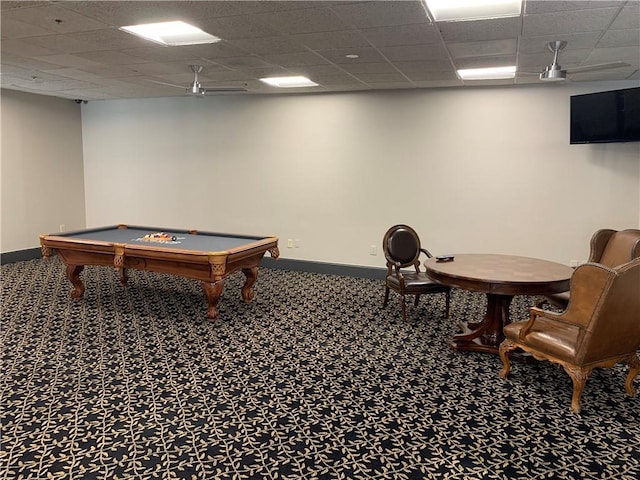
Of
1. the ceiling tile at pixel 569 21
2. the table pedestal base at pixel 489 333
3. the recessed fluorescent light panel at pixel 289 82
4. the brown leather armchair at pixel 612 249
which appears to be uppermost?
the recessed fluorescent light panel at pixel 289 82

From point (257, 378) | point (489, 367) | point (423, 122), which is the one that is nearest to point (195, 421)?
point (257, 378)

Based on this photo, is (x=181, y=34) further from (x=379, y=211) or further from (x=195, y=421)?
(x=379, y=211)

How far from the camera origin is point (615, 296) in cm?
293

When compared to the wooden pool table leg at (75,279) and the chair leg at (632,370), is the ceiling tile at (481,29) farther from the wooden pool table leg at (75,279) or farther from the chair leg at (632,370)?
the wooden pool table leg at (75,279)

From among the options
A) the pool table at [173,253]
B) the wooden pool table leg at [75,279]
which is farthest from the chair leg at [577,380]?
the wooden pool table leg at [75,279]

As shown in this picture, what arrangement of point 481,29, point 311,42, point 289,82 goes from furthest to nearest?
point 289,82 → point 311,42 → point 481,29

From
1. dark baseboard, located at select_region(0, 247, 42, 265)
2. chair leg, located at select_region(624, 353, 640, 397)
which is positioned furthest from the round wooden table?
dark baseboard, located at select_region(0, 247, 42, 265)

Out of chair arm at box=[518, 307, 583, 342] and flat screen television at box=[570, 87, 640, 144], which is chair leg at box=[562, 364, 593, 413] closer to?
chair arm at box=[518, 307, 583, 342]

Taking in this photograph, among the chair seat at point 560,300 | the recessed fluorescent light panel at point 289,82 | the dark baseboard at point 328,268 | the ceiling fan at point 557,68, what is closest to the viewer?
the ceiling fan at point 557,68

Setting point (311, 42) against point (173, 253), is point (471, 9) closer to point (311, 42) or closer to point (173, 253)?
point (311, 42)

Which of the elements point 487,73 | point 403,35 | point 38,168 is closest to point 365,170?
point 487,73

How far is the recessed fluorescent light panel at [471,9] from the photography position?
10.2ft

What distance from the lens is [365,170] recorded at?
6789 mm

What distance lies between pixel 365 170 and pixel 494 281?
3.46 meters
